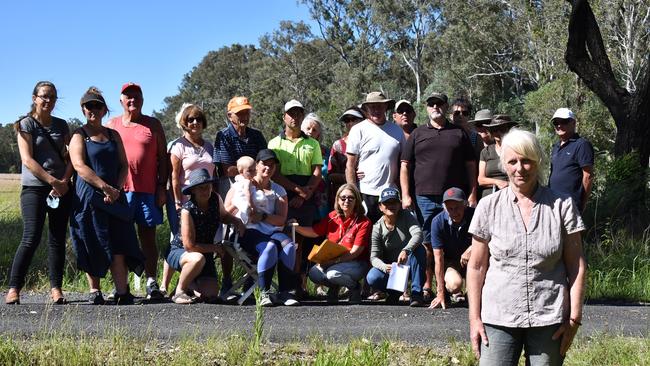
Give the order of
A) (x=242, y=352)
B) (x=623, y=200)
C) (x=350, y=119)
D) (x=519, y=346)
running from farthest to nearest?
1. (x=623, y=200)
2. (x=350, y=119)
3. (x=242, y=352)
4. (x=519, y=346)

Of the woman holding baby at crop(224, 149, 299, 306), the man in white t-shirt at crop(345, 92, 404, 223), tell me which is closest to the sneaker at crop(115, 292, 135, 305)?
the woman holding baby at crop(224, 149, 299, 306)

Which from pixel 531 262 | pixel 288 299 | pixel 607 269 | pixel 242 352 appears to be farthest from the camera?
pixel 607 269

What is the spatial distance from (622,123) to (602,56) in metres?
1.06

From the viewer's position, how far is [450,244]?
319 inches

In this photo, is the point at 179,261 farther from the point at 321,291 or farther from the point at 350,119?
the point at 350,119

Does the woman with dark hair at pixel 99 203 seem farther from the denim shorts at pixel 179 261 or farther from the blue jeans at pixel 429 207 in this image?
the blue jeans at pixel 429 207

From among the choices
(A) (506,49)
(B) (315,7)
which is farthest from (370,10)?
(A) (506,49)

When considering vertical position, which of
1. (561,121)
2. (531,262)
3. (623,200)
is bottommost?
(623,200)

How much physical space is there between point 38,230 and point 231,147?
207 cm

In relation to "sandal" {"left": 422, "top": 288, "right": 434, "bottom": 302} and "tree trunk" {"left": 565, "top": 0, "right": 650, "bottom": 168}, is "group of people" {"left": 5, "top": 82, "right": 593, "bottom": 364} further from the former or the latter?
"tree trunk" {"left": 565, "top": 0, "right": 650, "bottom": 168}

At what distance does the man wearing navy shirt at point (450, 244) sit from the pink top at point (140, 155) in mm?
2788

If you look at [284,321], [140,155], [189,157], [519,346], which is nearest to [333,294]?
[284,321]

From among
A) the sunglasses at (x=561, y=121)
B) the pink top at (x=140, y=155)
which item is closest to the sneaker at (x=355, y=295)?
the pink top at (x=140, y=155)

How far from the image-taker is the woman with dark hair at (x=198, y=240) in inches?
312
